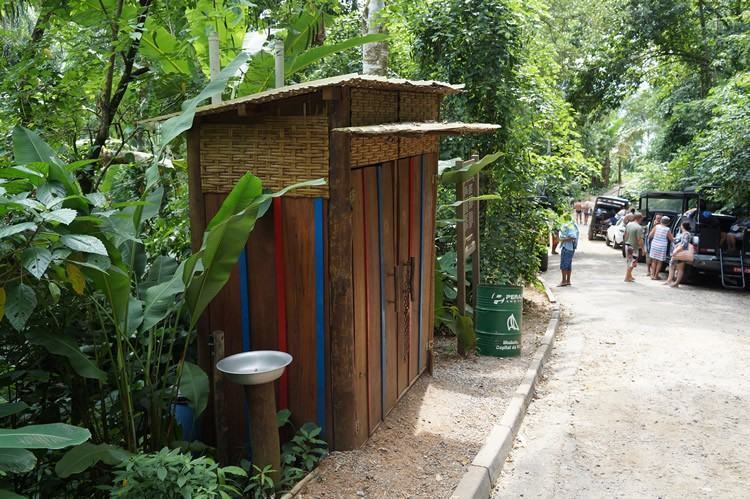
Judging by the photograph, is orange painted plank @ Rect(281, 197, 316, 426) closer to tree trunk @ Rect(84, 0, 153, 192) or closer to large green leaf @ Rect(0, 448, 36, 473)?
tree trunk @ Rect(84, 0, 153, 192)

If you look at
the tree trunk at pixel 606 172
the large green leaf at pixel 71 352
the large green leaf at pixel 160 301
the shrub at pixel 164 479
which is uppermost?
the tree trunk at pixel 606 172

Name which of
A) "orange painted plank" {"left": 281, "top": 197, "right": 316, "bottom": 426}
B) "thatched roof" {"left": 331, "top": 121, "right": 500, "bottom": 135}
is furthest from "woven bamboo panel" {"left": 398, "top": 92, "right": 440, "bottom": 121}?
"orange painted plank" {"left": 281, "top": 197, "right": 316, "bottom": 426}

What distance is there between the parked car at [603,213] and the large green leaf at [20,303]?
27.6 meters

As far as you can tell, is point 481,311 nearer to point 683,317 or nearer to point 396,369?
point 396,369

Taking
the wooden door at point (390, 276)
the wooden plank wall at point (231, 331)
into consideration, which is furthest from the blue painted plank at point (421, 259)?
the wooden plank wall at point (231, 331)

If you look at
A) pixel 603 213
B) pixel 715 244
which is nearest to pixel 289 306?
pixel 715 244

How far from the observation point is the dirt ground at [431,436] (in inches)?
219

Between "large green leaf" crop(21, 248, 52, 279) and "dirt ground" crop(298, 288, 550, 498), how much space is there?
2.65 m

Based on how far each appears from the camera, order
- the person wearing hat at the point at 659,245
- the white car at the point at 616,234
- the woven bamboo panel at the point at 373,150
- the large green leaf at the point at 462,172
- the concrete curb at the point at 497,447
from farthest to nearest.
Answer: the white car at the point at 616,234, the person wearing hat at the point at 659,245, the large green leaf at the point at 462,172, the woven bamboo panel at the point at 373,150, the concrete curb at the point at 497,447

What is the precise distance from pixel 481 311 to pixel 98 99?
5.38 meters

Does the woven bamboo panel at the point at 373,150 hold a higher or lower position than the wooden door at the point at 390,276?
higher

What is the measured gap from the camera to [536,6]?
41.9ft

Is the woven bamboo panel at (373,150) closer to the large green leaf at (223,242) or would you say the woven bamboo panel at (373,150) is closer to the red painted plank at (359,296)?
the red painted plank at (359,296)

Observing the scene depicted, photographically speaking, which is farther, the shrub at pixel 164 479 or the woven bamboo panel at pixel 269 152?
the woven bamboo panel at pixel 269 152
